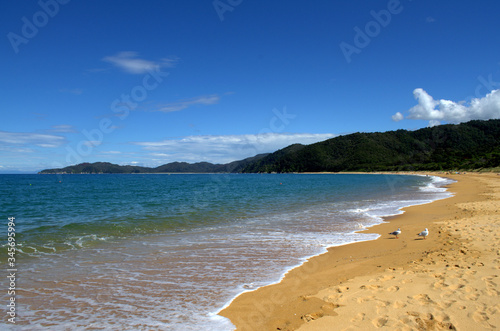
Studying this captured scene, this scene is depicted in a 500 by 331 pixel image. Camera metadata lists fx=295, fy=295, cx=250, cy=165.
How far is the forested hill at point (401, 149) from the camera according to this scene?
134m

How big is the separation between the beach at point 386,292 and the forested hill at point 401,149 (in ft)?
393

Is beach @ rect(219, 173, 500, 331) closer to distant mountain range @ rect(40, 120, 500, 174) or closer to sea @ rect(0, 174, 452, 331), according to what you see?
sea @ rect(0, 174, 452, 331)

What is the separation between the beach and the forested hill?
11993cm

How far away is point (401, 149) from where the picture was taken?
16188cm

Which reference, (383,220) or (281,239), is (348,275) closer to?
(281,239)

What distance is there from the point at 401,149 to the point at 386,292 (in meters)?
176

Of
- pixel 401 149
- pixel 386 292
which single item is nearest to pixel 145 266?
pixel 386 292

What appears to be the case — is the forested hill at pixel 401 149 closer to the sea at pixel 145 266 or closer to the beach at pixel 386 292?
the sea at pixel 145 266

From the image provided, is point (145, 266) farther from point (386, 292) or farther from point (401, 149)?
point (401, 149)

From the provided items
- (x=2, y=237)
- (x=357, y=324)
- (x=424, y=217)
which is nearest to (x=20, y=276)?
(x=2, y=237)

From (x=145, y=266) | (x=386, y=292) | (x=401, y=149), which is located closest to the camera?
(x=386, y=292)

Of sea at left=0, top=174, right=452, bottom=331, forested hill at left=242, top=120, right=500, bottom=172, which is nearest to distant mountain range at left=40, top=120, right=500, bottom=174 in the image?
forested hill at left=242, top=120, right=500, bottom=172

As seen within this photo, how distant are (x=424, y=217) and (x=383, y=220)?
219cm

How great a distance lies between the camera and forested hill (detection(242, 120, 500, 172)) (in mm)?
134250
